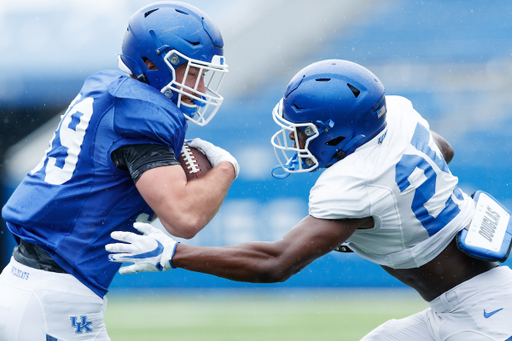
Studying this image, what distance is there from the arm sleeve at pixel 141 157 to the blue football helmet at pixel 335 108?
0.50m

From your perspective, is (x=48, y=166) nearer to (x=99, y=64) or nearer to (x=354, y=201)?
(x=354, y=201)

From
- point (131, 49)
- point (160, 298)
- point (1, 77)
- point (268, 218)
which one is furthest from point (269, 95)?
point (131, 49)

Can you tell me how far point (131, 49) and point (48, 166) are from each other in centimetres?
60

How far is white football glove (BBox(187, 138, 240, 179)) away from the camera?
2.32 metres


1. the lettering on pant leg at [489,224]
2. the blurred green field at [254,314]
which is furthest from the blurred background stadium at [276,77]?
the lettering on pant leg at [489,224]

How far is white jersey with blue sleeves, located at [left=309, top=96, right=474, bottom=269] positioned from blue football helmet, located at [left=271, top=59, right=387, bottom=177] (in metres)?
0.07

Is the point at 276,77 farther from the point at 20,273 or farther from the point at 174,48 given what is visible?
the point at 20,273

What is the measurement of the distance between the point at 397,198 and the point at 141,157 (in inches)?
37.8

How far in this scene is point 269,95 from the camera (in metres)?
6.15

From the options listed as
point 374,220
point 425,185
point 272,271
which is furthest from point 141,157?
point 425,185

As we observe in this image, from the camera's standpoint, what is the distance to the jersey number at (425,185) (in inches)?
85.7

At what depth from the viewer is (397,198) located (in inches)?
84.8

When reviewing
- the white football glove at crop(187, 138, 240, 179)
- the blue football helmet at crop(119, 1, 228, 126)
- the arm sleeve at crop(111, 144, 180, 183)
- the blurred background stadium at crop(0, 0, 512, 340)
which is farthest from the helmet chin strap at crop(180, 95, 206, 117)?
the blurred background stadium at crop(0, 0, 512, 340)

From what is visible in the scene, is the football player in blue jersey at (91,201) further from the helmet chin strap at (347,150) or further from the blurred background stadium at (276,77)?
the blurred background stadium at (276,77)
